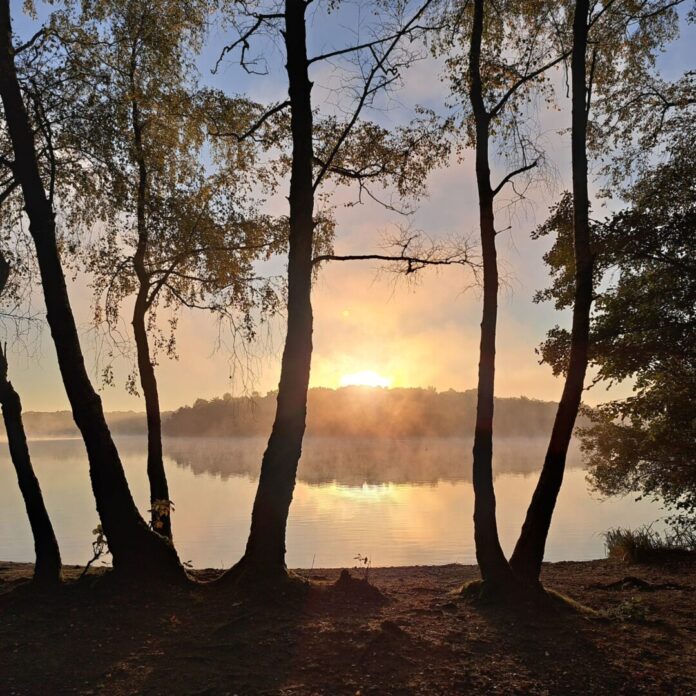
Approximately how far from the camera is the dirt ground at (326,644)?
4887 millimetres

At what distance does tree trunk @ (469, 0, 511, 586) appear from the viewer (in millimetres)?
7525

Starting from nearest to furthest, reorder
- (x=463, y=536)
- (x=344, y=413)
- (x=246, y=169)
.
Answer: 1. (x=246, y=169)
2. (x=463, y=536)
3. (x=344, y=413)

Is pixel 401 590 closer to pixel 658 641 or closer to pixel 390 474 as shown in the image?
pixel 658 641

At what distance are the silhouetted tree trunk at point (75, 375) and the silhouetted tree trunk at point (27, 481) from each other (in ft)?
2.41

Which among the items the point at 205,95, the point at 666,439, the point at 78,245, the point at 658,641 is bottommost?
the point at 658,641

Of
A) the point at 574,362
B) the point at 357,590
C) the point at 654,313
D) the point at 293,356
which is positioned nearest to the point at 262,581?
the point at 357,590

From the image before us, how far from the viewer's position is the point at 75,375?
7488mm

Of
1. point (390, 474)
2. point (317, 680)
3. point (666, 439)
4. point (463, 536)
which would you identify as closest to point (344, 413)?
point (390, 474)

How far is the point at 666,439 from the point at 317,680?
894 centimetres

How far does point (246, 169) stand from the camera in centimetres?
1068

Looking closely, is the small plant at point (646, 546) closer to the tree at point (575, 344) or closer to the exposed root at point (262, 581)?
the tree at point (575, 344)

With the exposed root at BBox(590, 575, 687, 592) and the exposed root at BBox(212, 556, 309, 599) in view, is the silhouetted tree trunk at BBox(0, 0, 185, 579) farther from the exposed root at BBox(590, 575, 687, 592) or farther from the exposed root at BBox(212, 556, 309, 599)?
the exposed root at BBox(590, 575, 687, 592)

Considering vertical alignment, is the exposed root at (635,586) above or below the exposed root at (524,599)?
below

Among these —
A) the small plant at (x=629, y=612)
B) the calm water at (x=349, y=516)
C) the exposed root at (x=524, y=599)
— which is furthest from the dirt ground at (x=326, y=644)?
the calm water at (x=349, y=516)
